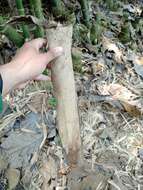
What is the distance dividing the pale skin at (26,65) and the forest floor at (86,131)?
515 millimetres

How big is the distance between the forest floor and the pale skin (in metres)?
0.51

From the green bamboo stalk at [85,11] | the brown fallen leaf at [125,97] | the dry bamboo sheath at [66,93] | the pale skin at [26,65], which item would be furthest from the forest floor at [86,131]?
the pale skin at [26,65]

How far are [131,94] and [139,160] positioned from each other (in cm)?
50

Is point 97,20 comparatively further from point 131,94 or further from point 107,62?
point 131,94

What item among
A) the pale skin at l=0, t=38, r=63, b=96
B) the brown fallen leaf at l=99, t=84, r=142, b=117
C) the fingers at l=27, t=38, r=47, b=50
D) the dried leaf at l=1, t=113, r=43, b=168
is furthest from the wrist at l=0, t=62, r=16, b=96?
the brown fallen leaf at l=99, t=84, r=142, b=117

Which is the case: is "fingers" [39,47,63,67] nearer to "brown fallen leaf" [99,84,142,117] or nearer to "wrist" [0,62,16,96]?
"wrist" [0,62,16,96]

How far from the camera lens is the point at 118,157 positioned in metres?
2.05

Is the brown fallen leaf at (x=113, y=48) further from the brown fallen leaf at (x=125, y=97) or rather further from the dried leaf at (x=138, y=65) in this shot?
the brown fallen leaf at (x=125, y=97)

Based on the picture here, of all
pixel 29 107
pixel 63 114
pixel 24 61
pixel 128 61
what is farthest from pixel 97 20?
pixel 24 61

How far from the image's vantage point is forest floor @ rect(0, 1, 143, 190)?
6.28ft

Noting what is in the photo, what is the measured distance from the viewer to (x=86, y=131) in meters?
2.14

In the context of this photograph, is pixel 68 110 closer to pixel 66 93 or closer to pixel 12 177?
pixel 66 93

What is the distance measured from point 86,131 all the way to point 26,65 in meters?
0.74

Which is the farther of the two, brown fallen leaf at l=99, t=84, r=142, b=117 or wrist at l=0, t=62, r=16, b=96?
brown fallen leaf at l=99, t=84, r=142, b=117
